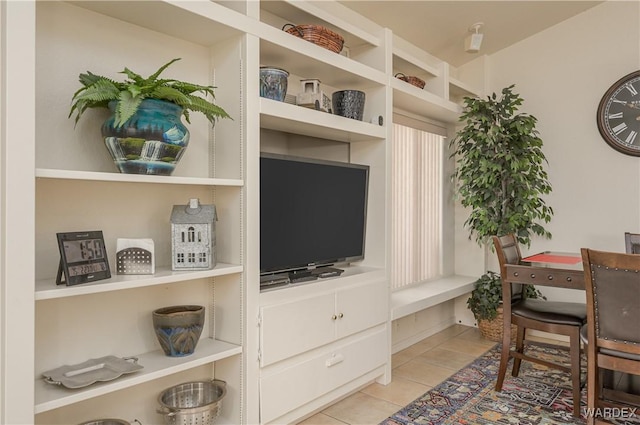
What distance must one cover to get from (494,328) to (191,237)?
10.0 feet

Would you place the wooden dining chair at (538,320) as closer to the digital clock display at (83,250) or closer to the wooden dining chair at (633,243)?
the wooden dining chair at (633,243)

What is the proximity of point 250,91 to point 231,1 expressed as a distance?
48 centimetres

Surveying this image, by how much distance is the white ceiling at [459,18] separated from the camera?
3.28m

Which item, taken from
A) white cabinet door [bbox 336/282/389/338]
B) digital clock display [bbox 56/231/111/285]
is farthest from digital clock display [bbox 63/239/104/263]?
white cabinet door [bbox 336/282/389/338]

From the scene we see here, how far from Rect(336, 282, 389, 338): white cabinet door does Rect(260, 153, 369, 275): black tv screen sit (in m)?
0.25

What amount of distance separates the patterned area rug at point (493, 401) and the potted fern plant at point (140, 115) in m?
1.88

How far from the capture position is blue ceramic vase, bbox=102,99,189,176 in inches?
68.9

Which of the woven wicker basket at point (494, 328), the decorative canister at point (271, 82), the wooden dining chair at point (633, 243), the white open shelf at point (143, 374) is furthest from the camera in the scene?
the woven wicker basket at point (494, 328)

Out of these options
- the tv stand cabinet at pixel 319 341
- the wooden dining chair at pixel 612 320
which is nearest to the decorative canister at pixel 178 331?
the tv stand cabinet at pixel 319 341

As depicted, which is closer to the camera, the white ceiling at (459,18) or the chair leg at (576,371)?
the chair leg at (576,371)

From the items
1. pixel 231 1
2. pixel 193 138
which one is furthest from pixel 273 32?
pixel 193 138

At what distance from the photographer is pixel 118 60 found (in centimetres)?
200

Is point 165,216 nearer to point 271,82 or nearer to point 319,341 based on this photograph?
point 271,82

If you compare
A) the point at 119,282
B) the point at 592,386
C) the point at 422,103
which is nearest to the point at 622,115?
the point at 422,103
